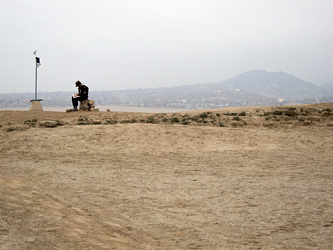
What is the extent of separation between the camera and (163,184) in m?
Result: 8.43

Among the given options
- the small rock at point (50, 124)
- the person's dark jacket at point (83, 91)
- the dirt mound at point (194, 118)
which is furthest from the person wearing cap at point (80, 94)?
the small rock at point (50, 124)

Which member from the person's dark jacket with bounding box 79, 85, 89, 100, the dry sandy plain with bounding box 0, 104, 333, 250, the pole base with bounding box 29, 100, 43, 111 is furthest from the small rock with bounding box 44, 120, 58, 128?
the pole base with bounding box 29, 100, 43, 111

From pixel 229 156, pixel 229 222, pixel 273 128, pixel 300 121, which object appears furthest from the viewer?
pixel 300 121

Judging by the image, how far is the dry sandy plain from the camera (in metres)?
5.21

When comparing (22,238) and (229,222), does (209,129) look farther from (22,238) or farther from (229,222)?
(22,238)

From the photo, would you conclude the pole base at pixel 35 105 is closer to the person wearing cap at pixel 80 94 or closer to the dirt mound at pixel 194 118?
the dirt mound at pixel 194 118

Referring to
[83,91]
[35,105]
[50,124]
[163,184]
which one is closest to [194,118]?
[83,91]

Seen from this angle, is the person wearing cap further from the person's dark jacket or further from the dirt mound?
the dirt mound

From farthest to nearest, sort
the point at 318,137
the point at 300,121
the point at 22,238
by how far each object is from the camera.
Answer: the point at 300,121
the point at 318,137
the point at 22,238

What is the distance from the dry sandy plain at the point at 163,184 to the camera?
5.21 m

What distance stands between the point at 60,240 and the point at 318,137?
1261 centimetres

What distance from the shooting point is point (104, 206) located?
6715mm

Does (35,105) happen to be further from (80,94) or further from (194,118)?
(194,118)

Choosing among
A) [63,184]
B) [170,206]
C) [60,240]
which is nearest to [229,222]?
[170,206]
